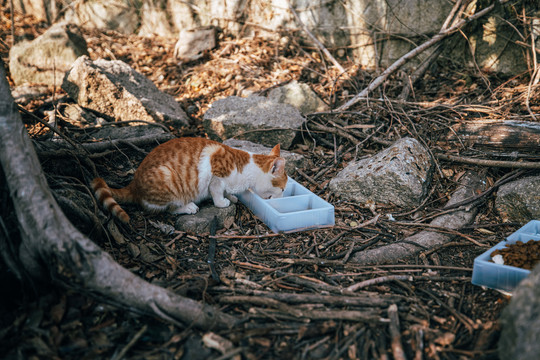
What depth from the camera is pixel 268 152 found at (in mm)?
5738

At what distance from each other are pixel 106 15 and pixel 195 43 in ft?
9.63

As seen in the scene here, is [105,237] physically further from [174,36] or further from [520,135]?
[174,36]

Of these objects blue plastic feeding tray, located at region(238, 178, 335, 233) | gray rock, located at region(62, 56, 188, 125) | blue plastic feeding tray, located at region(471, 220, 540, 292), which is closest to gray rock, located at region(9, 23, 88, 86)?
gray rock, located at region(62, 56, 188, 125)

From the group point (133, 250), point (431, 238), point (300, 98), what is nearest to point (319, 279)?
point (431, 238)

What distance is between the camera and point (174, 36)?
967 cm

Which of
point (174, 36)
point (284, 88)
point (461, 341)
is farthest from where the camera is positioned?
point (174, 36)

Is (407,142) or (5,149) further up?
(5,149)

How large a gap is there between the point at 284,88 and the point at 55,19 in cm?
697

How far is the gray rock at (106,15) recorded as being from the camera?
10008 millimetres

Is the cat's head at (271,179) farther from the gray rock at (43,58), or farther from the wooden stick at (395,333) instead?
the gray rock at (43,58)

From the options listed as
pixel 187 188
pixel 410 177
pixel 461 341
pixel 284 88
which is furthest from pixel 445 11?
pixel 461 341

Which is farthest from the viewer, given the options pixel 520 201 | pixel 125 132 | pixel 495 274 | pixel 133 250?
pixel 125 132

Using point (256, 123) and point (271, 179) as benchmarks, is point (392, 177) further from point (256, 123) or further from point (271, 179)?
point (256, 123)

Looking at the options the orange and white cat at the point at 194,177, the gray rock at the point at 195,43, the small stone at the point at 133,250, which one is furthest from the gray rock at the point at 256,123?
the gray rock at the point at 195,43
